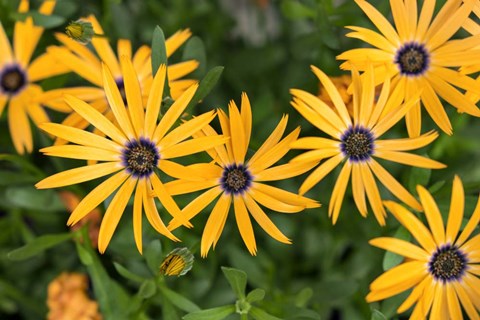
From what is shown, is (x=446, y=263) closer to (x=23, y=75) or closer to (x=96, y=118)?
(x=96, y=118)

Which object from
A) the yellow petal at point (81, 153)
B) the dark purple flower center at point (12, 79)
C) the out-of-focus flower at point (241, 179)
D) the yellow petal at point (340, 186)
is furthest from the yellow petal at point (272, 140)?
the dark purple flower center at point (12, 79)

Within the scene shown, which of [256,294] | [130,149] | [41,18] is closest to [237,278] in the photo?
[256,294]

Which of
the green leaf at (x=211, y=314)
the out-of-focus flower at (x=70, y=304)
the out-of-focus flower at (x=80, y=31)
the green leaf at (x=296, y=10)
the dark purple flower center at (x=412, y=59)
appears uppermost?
the green leaf at (x=296, y=10)

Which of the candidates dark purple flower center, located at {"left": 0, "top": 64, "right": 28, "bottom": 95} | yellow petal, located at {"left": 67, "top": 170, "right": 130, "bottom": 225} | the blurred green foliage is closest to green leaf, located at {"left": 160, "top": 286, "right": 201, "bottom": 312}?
the blurred green foliage

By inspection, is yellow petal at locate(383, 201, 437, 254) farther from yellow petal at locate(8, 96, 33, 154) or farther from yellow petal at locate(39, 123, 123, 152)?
yellow petal at locate(8, 96, 33, 154)

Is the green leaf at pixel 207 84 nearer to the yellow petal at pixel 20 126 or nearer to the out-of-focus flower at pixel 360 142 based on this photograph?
the out-of-focus flower at pixel 360 142
